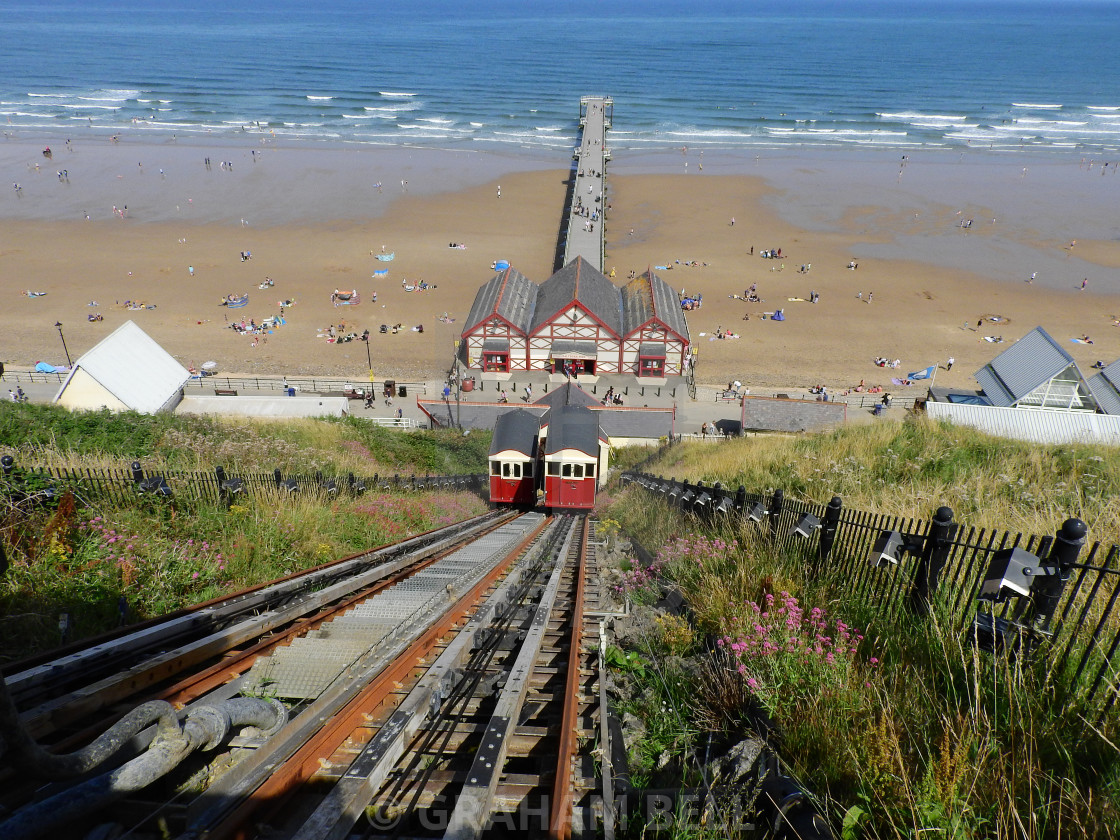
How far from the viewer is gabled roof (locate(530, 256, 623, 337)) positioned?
32.7 m

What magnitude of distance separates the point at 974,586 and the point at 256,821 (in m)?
4.66

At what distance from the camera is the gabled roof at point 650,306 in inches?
1289

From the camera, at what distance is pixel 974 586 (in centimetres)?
461

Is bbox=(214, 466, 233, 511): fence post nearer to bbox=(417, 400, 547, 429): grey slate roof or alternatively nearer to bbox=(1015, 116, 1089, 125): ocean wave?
bbox=(417, 400, 547, 429): grey slate roof

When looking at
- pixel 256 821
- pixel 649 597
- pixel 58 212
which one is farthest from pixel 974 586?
pixel 58 212

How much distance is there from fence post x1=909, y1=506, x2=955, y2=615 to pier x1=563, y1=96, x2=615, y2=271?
39.0 m

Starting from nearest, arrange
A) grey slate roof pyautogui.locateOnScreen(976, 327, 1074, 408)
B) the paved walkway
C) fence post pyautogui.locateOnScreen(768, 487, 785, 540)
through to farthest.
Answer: fence post pyautogui.locateOnScreen(768, 487, 785, 540)
grey slate roof pyautogui.locateOnScreen(976, 327, 1074, 408)
the paved walkway

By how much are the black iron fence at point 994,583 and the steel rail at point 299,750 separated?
3.55 metres

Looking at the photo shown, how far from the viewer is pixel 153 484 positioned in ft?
29.2

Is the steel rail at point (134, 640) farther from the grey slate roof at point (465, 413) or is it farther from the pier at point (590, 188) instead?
the pier at point (590, 188)

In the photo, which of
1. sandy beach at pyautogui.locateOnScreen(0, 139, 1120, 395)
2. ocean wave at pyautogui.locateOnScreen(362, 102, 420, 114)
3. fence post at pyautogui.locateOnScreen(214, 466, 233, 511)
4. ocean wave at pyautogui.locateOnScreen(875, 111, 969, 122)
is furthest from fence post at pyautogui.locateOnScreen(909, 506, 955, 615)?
ocean wave at pyautogui.locateOnScreen(875, 111, 969, 122)

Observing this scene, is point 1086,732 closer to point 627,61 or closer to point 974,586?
point 974,586

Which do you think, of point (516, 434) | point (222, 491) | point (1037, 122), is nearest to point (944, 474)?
point (222, 491)

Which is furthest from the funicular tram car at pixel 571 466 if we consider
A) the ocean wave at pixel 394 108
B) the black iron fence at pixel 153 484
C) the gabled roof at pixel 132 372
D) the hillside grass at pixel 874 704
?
the ocean wave at pixel 394 108
